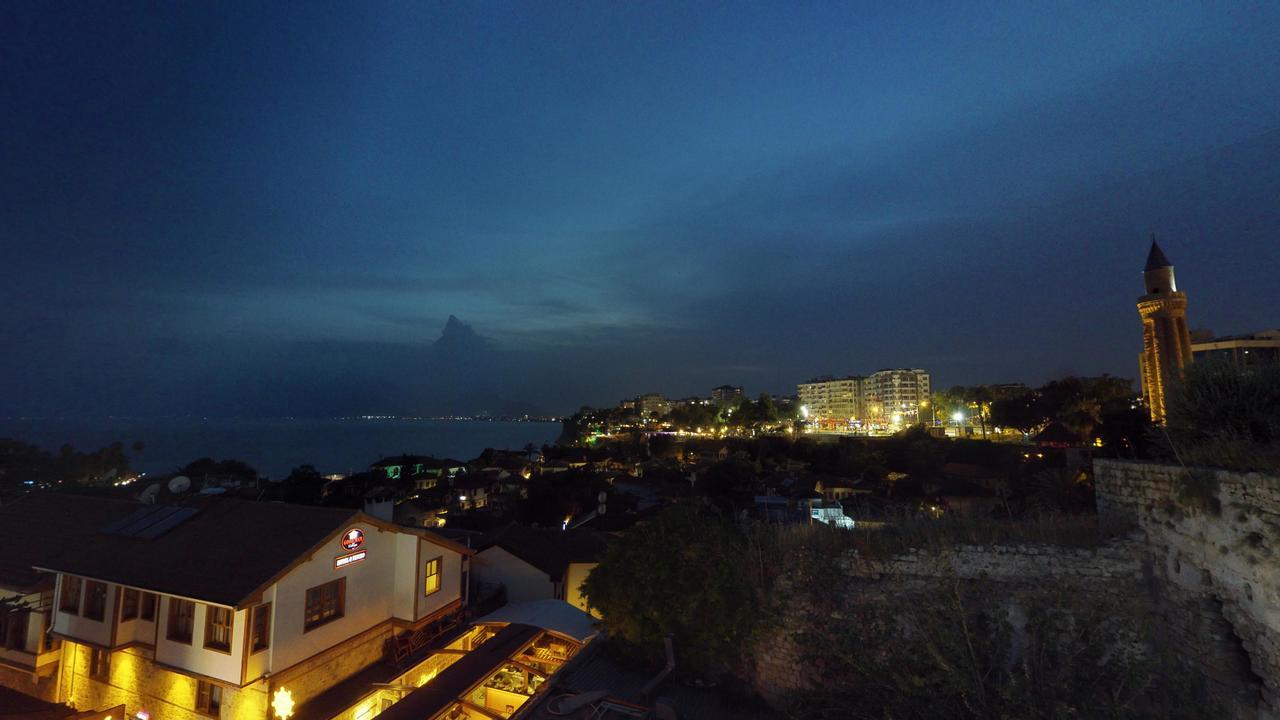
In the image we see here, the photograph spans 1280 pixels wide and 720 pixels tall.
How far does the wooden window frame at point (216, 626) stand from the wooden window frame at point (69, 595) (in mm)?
4016

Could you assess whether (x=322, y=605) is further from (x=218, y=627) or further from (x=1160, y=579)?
(x=1160, y=579)

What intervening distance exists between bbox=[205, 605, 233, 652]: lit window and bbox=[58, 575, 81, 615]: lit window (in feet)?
13.6

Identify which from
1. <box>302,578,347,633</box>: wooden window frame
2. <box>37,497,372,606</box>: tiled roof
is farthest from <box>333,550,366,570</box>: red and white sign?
<box>37,497,372,606</box>: tiled roof

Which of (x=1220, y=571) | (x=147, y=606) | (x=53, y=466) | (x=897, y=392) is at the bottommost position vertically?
(x=53, y=466)

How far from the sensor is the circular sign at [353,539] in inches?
480

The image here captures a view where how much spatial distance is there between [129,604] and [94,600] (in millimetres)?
1053

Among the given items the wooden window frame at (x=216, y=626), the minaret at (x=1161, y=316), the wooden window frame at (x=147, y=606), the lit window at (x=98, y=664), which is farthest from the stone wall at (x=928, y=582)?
the minaret at (x=1161, y=316)

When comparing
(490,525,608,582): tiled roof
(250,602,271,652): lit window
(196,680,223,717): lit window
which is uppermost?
(250,602,271,652): lit window

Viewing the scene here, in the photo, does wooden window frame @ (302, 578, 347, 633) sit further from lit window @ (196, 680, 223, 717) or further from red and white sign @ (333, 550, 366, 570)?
lit window @ (196, 680, 223, 717)

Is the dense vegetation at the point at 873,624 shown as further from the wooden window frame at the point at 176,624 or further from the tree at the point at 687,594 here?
the wooden window frame at the point at 176,624

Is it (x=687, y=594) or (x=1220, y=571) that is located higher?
(x=1220, y=571)

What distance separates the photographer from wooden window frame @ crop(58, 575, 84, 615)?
38.9 ft

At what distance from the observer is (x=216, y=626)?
1070 cm

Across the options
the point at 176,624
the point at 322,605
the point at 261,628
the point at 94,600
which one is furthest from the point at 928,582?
the point at 94,600
